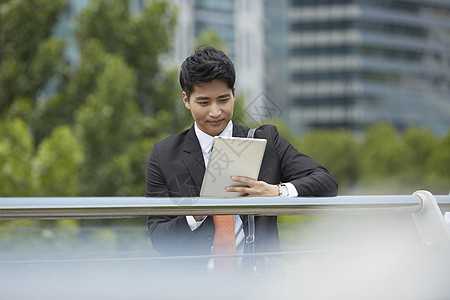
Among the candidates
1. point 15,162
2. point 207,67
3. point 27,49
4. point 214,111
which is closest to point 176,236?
point 214,111

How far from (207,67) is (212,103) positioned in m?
0.13

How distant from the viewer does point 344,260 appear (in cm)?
235

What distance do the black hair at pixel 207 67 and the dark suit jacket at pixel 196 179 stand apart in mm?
204

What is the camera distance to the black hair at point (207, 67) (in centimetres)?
242

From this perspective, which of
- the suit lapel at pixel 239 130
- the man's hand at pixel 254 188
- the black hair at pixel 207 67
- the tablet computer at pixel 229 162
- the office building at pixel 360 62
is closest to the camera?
the tablet computer at pixel 229 162

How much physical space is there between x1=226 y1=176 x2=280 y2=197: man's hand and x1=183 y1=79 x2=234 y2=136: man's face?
1.09 feet

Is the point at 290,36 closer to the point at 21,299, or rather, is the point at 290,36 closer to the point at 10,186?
the point at 10,186

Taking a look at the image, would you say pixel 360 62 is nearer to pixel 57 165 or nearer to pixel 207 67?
pixel 57 165

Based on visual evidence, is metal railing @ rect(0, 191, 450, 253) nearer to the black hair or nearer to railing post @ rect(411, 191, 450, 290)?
railing post @ rect(411, 191, 450, 290)

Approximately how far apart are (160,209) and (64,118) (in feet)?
38.3

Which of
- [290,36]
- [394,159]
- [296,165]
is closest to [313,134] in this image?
[394,159]

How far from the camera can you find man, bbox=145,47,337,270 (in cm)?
234

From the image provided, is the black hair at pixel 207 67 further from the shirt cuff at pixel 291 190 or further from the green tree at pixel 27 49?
the green tree at pixel 27 49

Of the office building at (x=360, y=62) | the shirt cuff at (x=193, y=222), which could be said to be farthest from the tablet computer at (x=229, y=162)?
the office building at (x=360, y=62)
